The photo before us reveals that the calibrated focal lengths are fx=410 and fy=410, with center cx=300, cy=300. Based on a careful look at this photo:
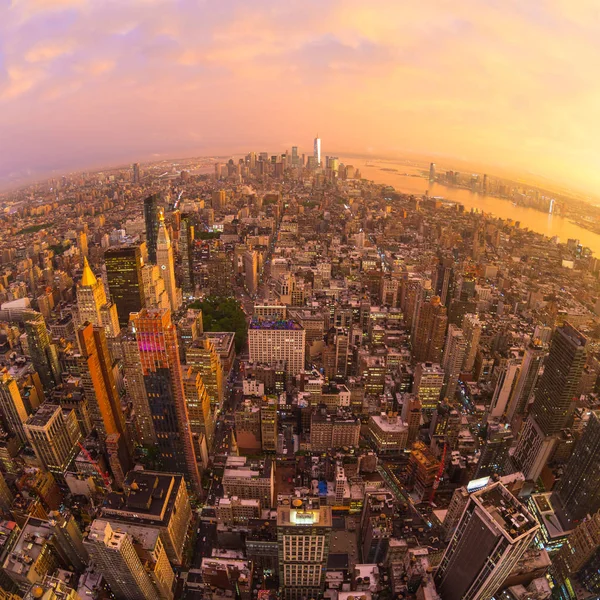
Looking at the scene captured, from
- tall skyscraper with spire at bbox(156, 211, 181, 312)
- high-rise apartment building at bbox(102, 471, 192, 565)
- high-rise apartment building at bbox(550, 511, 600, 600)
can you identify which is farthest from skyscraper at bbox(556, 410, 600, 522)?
tall skyscraper with spire at bbox(156, 211, 181, 312)

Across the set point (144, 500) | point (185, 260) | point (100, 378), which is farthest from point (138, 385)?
point (185, 260)

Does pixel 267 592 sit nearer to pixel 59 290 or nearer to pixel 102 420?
pixel 102 420

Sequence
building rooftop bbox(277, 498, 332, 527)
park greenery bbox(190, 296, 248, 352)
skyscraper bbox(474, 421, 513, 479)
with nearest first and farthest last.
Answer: building rooftop bbox(277, 498, 332, 527) → skyscraper bbox(474, 421, 513, 479) → park greenery bbox(190, 296, 248, 352)

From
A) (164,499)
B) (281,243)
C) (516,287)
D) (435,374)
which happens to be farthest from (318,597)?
(281,243)

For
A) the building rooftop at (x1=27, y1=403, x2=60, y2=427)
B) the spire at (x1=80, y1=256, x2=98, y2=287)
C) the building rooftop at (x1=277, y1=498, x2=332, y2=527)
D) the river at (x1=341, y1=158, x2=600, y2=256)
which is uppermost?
Answer: the river at (x1=341, y1=158, x2=600, y2=256)

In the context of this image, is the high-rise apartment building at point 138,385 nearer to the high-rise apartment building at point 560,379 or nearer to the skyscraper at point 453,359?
the skyscraper at point 453,359

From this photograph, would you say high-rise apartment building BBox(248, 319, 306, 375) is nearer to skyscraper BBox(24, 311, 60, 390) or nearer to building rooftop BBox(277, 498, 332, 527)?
skyscraper BBox(24, 311, 60, 390)

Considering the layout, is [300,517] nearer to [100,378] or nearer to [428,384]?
A: [100,378]
